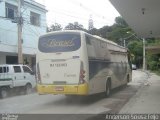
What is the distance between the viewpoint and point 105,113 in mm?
13211

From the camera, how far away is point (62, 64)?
50.9ft

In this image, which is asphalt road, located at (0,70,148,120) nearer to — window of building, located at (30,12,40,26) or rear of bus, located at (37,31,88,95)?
rear of bus, located at (37,31,88,95)

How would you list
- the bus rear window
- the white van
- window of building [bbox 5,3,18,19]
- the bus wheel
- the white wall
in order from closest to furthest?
the bus rear window < the bus wheel < the white van < the white wall < window of building [bbox 5,3,18,19]

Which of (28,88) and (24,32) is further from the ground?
(24,32)

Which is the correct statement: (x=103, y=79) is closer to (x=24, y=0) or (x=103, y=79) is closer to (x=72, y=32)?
(x=72, y=32)

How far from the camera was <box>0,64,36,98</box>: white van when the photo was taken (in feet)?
63.1

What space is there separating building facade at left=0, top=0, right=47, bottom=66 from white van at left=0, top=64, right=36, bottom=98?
32.9ft

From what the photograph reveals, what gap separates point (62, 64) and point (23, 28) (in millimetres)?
21775

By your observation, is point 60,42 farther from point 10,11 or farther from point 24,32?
point 24,32

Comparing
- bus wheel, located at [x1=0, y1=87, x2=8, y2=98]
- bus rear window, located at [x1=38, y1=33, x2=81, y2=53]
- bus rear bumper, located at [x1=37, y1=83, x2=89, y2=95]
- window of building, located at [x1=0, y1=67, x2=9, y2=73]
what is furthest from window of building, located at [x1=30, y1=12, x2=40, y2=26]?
bus rear bumper, located at [x1=37, y1=83, x2=89, y2=95]

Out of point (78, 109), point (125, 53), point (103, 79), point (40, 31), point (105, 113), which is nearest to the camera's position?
point (105, 113)

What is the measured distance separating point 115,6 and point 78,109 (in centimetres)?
520

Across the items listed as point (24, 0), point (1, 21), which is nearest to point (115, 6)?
point (1, 21)

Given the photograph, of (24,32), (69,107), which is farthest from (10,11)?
(69,107)
